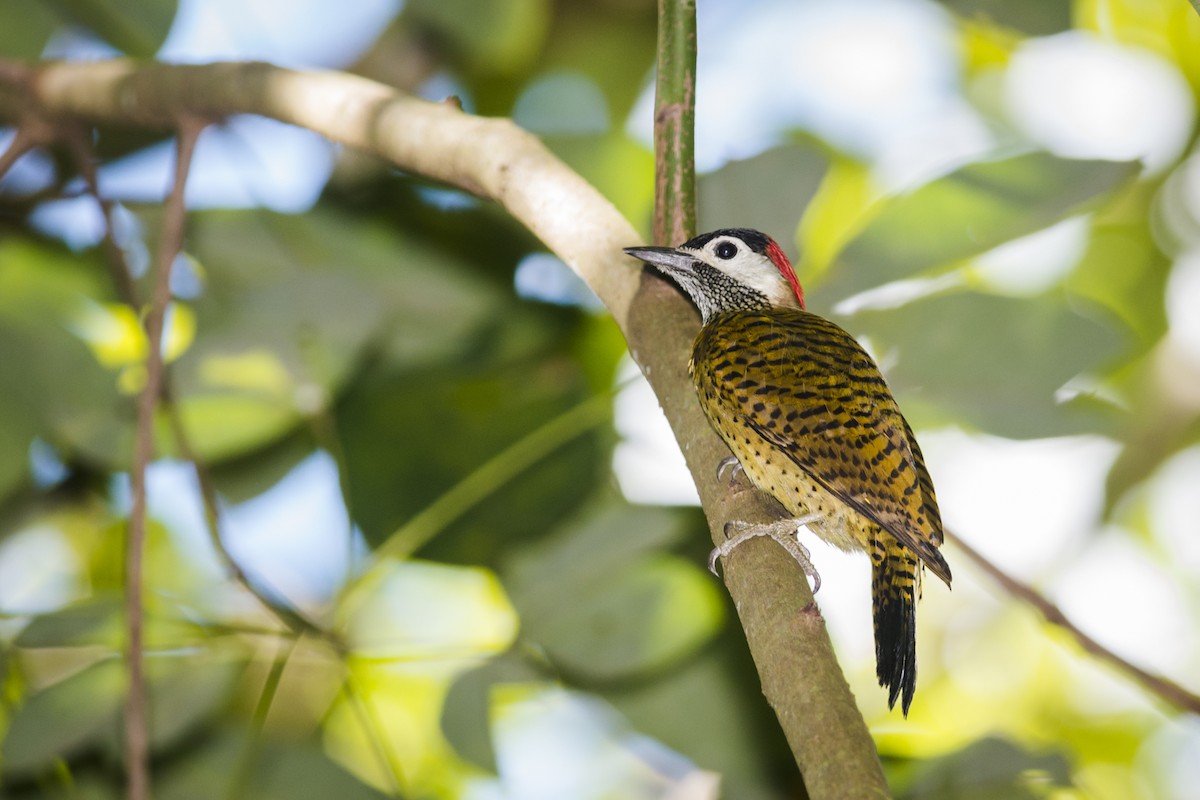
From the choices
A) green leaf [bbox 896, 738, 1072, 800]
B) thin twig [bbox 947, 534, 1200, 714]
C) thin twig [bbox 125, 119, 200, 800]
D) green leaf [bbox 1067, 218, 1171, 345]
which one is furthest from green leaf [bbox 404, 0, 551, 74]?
green leaf [bbox 1067, 218, 1171, 345]

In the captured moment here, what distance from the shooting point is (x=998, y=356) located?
195 cm

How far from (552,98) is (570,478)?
131 centimetres

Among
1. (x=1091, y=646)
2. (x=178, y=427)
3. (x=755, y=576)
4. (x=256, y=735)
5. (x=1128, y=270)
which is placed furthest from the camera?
(x=1128, y=270)

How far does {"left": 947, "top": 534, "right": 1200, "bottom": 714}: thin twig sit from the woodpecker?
10 centimetres

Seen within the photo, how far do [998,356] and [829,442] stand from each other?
33cm

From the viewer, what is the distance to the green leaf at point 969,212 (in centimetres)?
195

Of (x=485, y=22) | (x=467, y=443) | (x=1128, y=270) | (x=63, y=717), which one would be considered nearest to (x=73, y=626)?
(x=63, y=717)

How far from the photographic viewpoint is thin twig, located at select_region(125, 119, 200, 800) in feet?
5.88

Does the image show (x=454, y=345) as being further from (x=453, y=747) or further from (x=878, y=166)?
(x=878, y=166)

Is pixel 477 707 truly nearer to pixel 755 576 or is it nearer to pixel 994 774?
pixel 755 576

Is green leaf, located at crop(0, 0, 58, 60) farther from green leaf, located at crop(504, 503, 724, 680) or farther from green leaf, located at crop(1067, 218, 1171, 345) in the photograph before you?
green leaf, located at crop(1067, 218, 1171, 345)

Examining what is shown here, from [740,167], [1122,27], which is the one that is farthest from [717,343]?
[1122,27]

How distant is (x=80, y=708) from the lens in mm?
1978

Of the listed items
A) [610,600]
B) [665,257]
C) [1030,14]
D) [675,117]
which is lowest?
[610,600]
